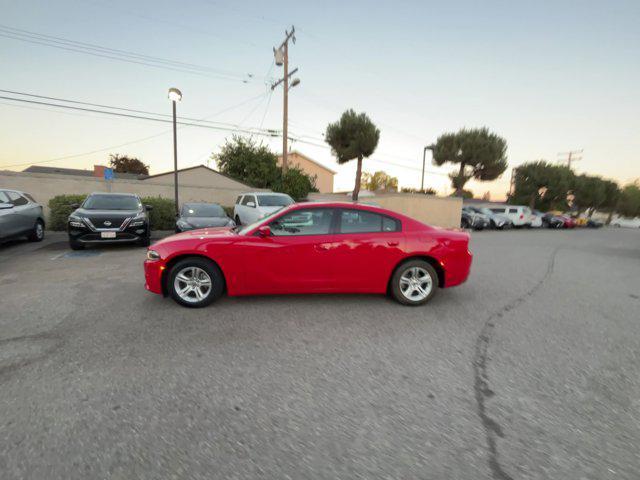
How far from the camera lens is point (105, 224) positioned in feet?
26.4

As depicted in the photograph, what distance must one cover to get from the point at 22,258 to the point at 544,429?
10154 millimetres

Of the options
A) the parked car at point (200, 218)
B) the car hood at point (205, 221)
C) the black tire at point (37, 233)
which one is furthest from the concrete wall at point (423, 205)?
the black tire at point (37, 233)

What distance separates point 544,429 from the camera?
6.93 ft

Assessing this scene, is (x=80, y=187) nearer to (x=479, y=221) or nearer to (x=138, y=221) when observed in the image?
(x=138, y=221)

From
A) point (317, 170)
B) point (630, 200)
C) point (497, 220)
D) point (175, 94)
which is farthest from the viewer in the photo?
point (630, 200)

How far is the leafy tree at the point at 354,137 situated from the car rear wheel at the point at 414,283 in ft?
77.1

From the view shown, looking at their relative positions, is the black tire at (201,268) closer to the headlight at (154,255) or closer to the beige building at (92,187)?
the headlight at (154,255)

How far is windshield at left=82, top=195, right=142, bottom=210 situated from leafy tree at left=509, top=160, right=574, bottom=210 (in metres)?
A: 46.7

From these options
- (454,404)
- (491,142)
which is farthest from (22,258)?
(491,142)

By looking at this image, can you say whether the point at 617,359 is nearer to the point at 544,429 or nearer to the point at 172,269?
the point at 544,429

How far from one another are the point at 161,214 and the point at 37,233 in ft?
15.8

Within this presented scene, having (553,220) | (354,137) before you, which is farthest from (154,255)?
(553,220)

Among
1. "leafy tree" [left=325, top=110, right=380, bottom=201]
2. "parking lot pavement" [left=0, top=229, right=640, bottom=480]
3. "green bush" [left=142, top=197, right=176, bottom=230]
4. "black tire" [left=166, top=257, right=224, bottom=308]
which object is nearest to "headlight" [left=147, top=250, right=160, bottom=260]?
"black tire" [left=166, top=257, right=224, bottom=308]

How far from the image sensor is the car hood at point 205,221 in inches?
351
